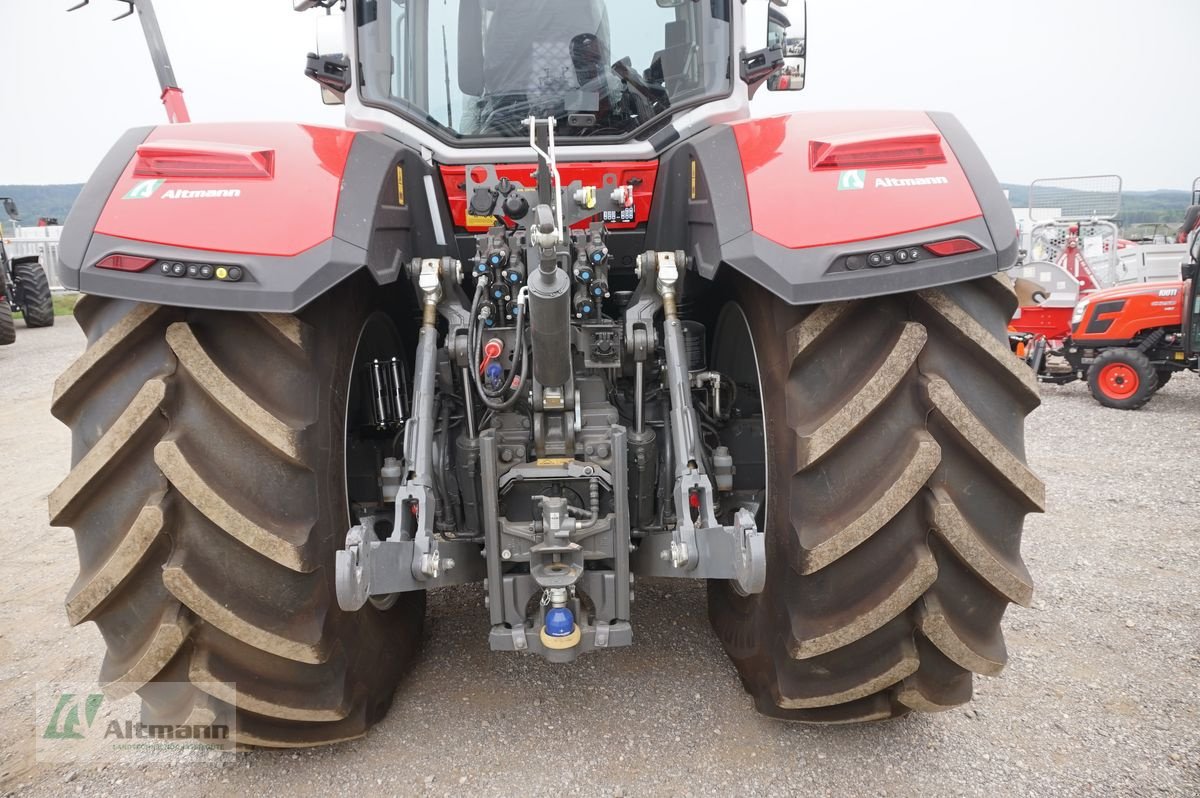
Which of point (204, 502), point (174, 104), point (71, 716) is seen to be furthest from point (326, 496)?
point (174, 104)

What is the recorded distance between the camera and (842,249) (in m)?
1.78

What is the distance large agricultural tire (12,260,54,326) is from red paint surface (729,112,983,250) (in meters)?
16.3

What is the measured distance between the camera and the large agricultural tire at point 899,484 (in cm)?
183

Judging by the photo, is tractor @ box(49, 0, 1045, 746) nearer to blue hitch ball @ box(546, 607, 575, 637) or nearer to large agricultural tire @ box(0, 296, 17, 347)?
blue hitch ball @ box(546, 607, 575, 637)

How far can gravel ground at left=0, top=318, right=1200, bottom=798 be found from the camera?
7.06ft

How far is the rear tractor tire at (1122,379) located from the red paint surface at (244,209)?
768 centimetres

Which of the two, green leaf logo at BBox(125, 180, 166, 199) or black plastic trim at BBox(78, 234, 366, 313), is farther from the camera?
green leaf logo at BBox(125, 180, 166, 199)

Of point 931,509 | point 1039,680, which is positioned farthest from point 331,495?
point 1039,680

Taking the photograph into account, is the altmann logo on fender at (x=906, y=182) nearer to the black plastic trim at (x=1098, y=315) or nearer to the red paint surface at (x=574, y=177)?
the red paint surface at (x=574, y=177)

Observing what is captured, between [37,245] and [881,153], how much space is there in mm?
24053

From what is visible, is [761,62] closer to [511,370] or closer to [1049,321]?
[511,370]

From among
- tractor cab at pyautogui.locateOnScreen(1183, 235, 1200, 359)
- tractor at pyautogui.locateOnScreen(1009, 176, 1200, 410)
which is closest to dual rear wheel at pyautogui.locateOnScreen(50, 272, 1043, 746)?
tractor at pyautogui.locateOnScreen(1009, 176, 1200, 410)

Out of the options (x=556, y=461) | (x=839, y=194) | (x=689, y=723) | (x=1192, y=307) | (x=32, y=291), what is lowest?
(x=32, y=291)

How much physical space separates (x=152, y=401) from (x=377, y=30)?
1.76 metres
